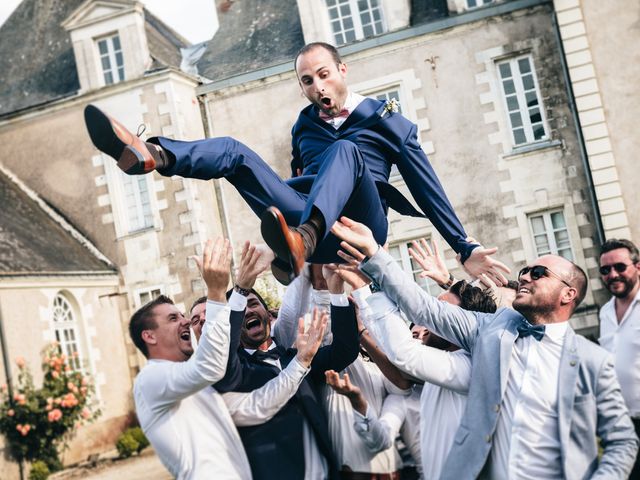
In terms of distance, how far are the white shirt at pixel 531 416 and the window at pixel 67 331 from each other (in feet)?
40.0

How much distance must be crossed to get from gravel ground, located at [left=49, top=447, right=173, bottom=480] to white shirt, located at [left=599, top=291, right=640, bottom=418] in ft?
24.3

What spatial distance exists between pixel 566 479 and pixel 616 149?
36.1ft

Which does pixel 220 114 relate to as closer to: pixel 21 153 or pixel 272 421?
pixel 21 153

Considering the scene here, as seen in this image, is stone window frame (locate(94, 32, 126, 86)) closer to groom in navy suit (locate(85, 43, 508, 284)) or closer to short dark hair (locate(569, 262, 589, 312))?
groom in navy suit (locate(85, 43, 508, 284))

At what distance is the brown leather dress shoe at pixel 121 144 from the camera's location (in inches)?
133

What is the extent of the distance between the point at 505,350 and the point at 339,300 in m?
0.90

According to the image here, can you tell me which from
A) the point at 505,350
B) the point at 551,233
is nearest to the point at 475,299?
the point at 505,350

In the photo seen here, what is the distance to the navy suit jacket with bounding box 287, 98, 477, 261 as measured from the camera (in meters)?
4.07

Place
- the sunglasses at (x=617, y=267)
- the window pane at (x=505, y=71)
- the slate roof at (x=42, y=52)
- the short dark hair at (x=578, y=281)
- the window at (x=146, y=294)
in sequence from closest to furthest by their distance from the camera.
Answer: the short dark hair at (x=578, y=281) → the sunglasses at (x=617, y=267) → the window pane at (x=505, y=71) → the window at (x=146, y=294) → the slate roof at (x=42, y=52)

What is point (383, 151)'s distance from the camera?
13.6 feet

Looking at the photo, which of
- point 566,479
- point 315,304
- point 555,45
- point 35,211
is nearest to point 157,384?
point 315,304

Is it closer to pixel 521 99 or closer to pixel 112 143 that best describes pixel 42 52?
pixel 521 99

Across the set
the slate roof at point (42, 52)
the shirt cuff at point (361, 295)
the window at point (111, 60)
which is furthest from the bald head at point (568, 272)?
the window at point (111, 60)

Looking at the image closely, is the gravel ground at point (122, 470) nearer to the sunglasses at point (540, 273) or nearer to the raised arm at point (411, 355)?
the raised arm at point (411, 355)
